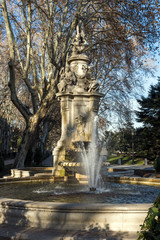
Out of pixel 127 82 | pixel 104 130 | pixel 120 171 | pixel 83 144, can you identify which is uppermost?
pixel 127 82

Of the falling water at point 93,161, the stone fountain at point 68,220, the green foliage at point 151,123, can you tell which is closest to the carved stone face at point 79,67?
the falling water at point 93,161

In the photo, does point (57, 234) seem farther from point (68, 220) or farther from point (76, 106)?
point (76, 106)

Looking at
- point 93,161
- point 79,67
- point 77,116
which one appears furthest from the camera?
point 79,67

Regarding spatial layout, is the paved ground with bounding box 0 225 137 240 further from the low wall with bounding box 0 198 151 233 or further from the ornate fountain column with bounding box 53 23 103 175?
the ornate fountain column with bounding box 53 23 103 175

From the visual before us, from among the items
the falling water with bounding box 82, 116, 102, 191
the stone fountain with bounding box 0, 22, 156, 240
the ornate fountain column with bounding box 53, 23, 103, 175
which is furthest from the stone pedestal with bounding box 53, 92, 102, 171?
the stone fountain with bounding box 0, 22, 156, 240

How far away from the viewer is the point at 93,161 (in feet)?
33.1

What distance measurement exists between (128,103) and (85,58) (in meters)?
15.5

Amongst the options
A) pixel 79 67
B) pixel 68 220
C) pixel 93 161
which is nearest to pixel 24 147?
pixel 79 67

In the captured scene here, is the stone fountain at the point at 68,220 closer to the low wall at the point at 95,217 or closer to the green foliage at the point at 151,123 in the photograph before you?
the low wall at the point at 95,217

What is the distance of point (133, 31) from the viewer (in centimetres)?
1692

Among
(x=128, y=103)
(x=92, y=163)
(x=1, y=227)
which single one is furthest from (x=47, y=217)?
(x=128, y=103)

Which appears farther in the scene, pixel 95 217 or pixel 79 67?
pixel 79 67

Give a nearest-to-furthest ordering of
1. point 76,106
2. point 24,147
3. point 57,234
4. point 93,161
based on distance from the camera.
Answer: point 57,234
point 93,161
point 76,106
point 24,147

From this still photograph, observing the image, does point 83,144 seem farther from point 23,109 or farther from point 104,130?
point 104,130
